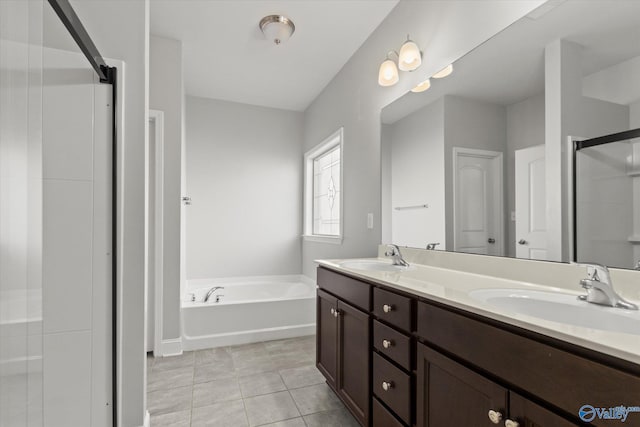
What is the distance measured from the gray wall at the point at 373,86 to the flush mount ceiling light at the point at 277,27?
0.65 meters

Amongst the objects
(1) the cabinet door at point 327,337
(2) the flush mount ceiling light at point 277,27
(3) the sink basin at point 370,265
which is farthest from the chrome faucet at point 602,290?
(2) the flush mount ceiling light at point 277,27

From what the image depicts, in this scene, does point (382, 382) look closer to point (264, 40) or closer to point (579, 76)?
point (579, 76)

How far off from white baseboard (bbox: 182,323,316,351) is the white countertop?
4.53 ft

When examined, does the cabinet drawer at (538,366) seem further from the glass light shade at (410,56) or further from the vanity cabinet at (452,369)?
the glass light shade at (410,56)

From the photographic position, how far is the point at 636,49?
3.15 feet

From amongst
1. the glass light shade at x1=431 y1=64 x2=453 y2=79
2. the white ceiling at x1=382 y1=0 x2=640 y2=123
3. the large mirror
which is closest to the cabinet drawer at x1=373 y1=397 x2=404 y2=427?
the large mirror

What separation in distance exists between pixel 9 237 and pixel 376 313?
123cm

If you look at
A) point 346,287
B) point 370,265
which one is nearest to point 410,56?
point 370,265

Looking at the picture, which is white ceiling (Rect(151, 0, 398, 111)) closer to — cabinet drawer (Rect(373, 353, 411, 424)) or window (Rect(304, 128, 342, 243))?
window (Rect(304, 128, 342, 243))

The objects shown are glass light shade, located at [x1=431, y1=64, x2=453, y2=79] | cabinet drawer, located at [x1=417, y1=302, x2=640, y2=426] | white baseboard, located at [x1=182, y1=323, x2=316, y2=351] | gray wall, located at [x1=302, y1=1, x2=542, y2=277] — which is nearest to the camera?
cabinet drawer, located at [x1=417, y1=302, x2=640, y2=426]

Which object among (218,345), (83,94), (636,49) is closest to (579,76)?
(636,49)

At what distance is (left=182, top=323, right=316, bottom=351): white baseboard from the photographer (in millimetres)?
2723

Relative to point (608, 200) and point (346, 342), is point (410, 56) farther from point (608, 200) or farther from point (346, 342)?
point (346, 342)

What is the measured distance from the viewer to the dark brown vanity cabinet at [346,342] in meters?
1.48
